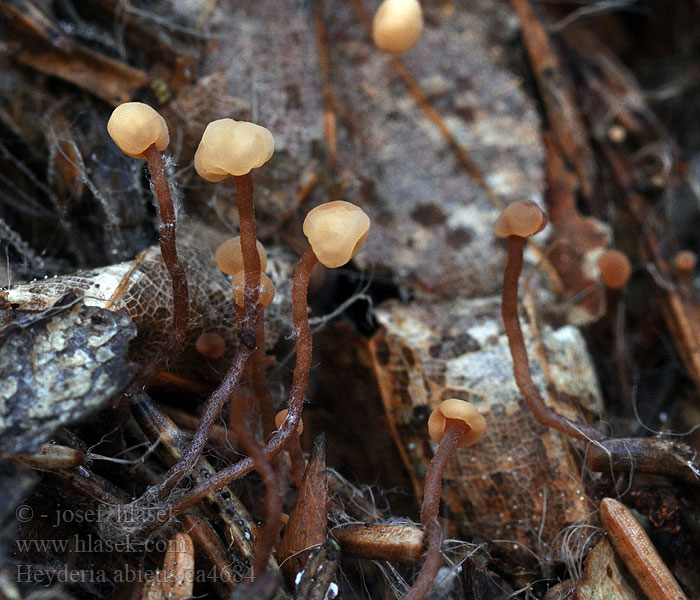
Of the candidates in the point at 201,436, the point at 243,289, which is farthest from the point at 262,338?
the point at 201,436

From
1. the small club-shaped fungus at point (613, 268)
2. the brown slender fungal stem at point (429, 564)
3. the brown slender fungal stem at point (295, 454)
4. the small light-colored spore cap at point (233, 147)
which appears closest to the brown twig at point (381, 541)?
the brown slender fungal stem at point (429, 564)

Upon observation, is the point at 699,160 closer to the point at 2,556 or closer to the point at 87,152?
the point at 87,152

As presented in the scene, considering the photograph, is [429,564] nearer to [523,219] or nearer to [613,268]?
[523,219]

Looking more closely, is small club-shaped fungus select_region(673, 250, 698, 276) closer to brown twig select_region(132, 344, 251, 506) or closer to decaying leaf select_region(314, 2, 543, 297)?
decaying leaf select_region(314, 2, 543, 297)

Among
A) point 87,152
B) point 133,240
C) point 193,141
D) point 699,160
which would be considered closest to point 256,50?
point 193,141
